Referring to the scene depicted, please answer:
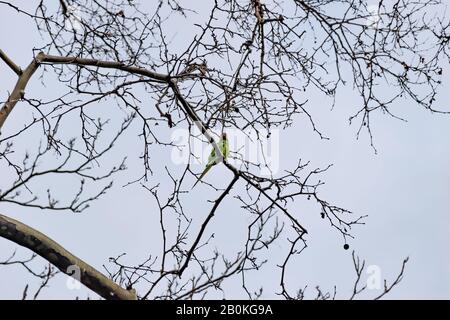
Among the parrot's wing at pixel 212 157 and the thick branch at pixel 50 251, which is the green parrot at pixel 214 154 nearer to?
the parrot's wing at pixel 212 157

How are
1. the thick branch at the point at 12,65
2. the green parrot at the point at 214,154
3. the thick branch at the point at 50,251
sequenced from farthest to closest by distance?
1. the thick branch at the point at 12,65
2. the green parrot at the point at 214,154
3. the thick branch at the point at 50,251

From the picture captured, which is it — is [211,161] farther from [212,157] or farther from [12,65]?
[12,65]

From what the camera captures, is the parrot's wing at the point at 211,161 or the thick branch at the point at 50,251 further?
the parrot's wing at the point at 211,161

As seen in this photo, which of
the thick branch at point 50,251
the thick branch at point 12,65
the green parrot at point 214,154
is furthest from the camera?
the thick branch at point 12,65

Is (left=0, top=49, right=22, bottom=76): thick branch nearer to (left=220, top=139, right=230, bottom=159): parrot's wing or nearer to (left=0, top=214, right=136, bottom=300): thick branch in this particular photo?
(left=0, top=214, right=136, bottom=300): thick branch

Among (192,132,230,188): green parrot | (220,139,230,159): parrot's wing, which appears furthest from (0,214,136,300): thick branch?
(220,139,230,159): parrot's wing

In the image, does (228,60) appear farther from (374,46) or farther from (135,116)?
(374,46)

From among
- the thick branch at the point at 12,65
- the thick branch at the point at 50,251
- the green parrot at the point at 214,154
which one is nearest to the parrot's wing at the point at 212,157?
the green parrot at the point at 214,154

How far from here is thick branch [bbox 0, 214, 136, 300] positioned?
3.80 meters

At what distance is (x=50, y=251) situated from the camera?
3.85 meters

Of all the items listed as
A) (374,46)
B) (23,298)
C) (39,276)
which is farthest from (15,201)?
(374,46)

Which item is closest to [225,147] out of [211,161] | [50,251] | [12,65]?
[211,161]

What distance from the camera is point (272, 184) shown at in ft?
13.5

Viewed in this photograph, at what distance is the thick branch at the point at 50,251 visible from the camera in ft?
12.5
